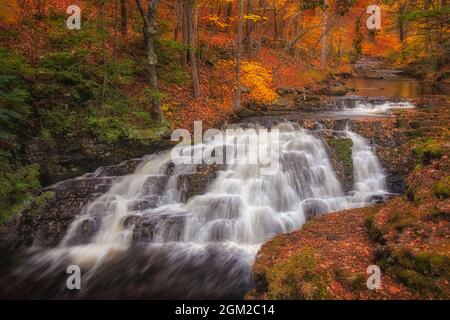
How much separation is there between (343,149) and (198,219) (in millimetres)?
5822

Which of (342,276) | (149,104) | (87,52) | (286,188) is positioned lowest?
(342,276)

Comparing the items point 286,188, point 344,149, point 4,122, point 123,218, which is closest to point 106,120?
point 4,122

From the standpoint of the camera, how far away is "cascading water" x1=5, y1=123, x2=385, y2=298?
22.9ft

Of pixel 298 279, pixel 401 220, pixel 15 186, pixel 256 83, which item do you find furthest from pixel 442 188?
pixel 15 186

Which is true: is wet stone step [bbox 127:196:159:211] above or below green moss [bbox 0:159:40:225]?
below

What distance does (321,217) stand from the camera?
859 cm

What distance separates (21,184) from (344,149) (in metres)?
9.95

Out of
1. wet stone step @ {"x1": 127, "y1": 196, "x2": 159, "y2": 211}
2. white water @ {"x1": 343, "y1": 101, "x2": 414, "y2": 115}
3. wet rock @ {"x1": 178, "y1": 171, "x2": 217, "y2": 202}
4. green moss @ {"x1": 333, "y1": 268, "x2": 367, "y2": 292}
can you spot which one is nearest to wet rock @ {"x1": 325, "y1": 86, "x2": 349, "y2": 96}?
white water @ {"x1": 343, "y1": 101, "x2": 414, "y2": 115}

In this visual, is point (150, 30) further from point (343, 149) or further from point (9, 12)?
point (343, 149)

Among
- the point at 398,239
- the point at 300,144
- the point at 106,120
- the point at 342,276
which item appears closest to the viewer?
the point at 342,276

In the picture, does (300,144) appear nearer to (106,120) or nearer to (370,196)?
(370,196)

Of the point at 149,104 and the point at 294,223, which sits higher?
the point at 149,104

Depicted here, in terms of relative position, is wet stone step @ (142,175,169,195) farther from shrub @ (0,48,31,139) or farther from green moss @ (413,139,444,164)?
green moss @ (413,139,444,164)

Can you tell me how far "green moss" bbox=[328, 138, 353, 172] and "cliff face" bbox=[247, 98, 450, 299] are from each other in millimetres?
2223
